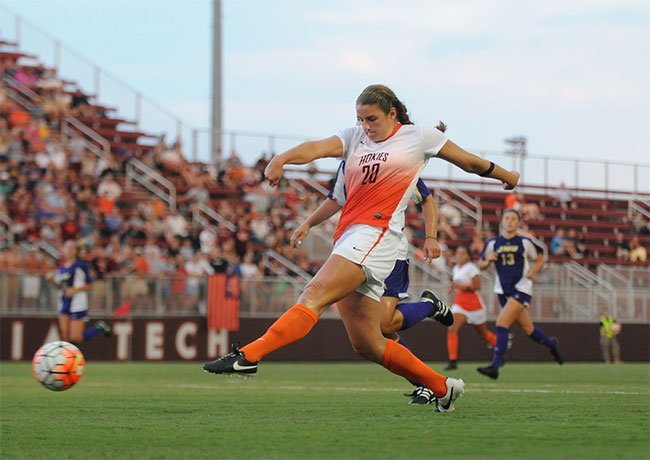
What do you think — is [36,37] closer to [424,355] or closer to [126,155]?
[126,155]

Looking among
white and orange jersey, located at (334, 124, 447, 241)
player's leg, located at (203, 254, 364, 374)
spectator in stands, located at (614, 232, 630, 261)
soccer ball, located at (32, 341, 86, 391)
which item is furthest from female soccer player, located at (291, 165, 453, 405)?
spectator in stands, located at (614, 232, 630, 261)

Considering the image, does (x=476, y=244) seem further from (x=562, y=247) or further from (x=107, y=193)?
(x=107, y=193)

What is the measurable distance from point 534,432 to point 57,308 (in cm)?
1598

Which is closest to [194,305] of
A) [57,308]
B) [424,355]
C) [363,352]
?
[57,308]

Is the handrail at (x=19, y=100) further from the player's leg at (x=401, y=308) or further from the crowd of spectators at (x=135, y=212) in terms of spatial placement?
the player's leg at (x=401, y=308)

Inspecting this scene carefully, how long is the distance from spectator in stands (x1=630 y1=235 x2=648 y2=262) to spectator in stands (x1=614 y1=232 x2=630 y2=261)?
0.26 metres

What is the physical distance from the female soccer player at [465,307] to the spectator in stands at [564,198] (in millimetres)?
16937

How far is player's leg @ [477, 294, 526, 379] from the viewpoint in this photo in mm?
13234

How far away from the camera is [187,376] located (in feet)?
51.4

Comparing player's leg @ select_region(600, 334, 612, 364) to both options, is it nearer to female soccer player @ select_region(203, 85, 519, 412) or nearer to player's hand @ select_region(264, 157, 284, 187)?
female soccer player @ select_region(203, 85, 519, 412)

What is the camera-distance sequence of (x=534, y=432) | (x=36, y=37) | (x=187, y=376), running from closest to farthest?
1. (x=534, y=432)
2. (x=187, y=376)
3. (x=36, y=37)

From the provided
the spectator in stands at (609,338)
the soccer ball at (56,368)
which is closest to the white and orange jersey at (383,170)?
the soccer ball at (56,368)

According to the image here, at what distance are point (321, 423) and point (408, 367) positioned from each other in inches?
27.9

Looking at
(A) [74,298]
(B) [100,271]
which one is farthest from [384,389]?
(B) [100,271]
